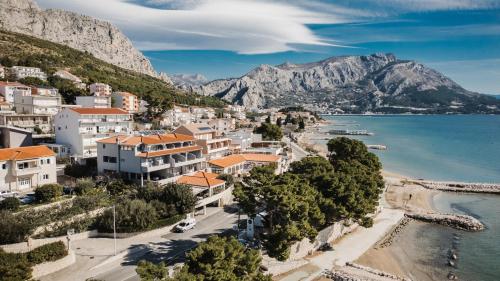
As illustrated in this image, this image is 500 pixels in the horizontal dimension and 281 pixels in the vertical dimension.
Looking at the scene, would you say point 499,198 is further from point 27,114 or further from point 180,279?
point 27,114

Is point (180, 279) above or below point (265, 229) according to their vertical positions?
above

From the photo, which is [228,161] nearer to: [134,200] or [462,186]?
[134,200]

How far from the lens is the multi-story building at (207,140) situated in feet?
184

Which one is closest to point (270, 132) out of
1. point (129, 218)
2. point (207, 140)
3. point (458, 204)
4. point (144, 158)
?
point (207, 140)

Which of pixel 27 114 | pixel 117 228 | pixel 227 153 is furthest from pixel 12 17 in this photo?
pixel 117 228

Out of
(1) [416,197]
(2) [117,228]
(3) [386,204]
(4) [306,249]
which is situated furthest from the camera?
(1) [416,197]

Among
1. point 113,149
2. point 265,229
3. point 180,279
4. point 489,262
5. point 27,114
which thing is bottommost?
point 489,262

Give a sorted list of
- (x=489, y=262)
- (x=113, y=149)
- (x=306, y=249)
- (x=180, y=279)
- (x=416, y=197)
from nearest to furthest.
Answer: (x=180, y=279)
(x=306, y=249)
(x=489, y=262)
(x=113, y=149)
(x=416, y=197)

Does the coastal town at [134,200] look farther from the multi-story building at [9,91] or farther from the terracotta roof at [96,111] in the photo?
the multi-story building at [9,91]

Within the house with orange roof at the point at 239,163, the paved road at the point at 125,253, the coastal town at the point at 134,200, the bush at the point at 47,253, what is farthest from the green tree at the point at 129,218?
the house with orange roof at the point at 239,163

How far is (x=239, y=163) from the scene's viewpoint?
185 ft

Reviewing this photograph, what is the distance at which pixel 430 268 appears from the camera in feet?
113

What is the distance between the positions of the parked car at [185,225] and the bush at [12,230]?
11.5 m

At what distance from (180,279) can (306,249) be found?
18163 mm
